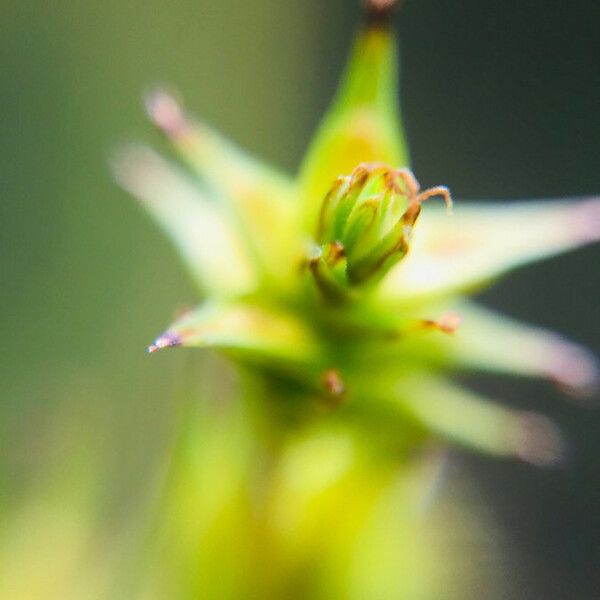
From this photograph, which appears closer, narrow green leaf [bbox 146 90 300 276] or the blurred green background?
narrow green leaf [bbox 146 90 300 276]

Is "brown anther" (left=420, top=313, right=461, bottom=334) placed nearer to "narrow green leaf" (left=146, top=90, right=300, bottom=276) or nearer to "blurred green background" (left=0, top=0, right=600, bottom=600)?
"narrow green leaf" (left=146, top=90, right=300, bottom=276)

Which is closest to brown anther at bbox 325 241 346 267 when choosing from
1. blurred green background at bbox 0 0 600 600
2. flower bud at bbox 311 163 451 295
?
flower bud at bbox 311 163 451 295

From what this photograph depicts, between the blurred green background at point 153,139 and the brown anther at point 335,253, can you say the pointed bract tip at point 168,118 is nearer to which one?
the brown anther at point 335,253

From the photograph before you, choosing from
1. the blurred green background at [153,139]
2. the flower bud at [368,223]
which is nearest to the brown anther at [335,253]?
the flower bud at [368,223]

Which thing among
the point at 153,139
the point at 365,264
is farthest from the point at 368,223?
the point at 153,139

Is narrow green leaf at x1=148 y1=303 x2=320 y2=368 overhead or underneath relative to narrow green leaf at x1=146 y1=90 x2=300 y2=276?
underneath

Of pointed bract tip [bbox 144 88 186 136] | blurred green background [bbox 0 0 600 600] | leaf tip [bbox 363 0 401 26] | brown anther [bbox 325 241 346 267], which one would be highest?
blurred green background [bbox 0 0 600 600]
